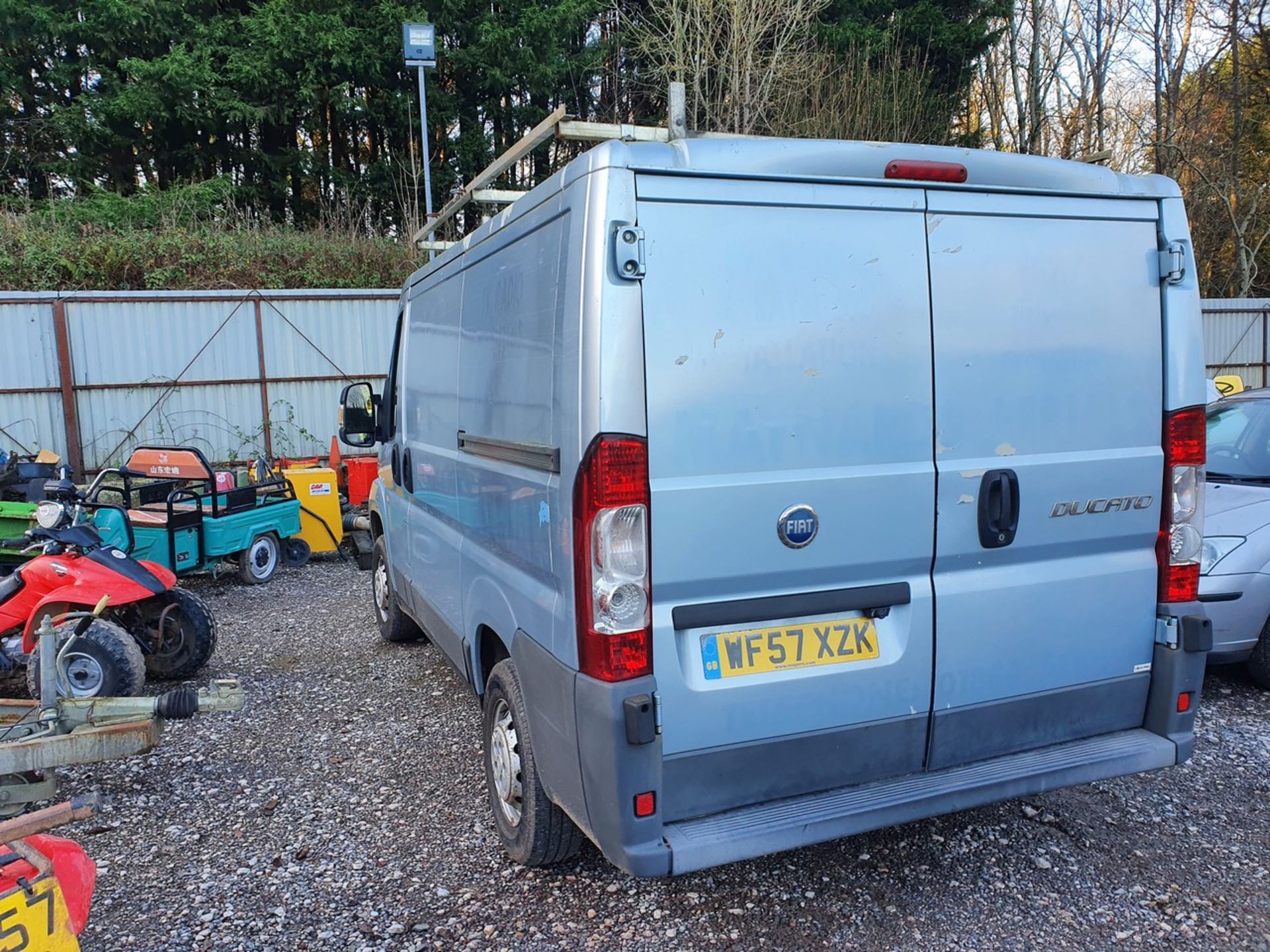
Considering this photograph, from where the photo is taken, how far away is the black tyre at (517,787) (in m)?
2.94

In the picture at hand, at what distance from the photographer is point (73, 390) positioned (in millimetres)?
10586

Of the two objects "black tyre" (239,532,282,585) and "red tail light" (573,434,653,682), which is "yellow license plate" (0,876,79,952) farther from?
"black tyre" (239,532,282,585)

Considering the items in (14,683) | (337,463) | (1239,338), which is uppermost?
(1239,338)

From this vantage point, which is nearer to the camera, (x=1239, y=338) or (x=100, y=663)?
(x=100, y=663)

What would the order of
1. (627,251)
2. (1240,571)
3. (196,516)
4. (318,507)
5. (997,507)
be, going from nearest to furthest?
(627,251) < (997,507) < (1240,571) < (196,516) < (318,507)

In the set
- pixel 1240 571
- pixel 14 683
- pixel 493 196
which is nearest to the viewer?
pixel 493 196

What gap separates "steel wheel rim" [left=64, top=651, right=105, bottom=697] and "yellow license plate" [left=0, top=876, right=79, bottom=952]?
261 centimetres

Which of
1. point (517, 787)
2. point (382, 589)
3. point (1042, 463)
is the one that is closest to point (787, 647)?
point (1042, 463)

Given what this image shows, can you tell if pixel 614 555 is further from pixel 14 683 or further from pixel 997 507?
pixel 14 683

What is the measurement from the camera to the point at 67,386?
10523 mm

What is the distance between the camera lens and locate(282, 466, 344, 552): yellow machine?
28.5ft

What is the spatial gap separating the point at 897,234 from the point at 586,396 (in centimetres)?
110

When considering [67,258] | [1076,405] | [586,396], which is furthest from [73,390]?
[1076,405]

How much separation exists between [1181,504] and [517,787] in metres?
2.52
